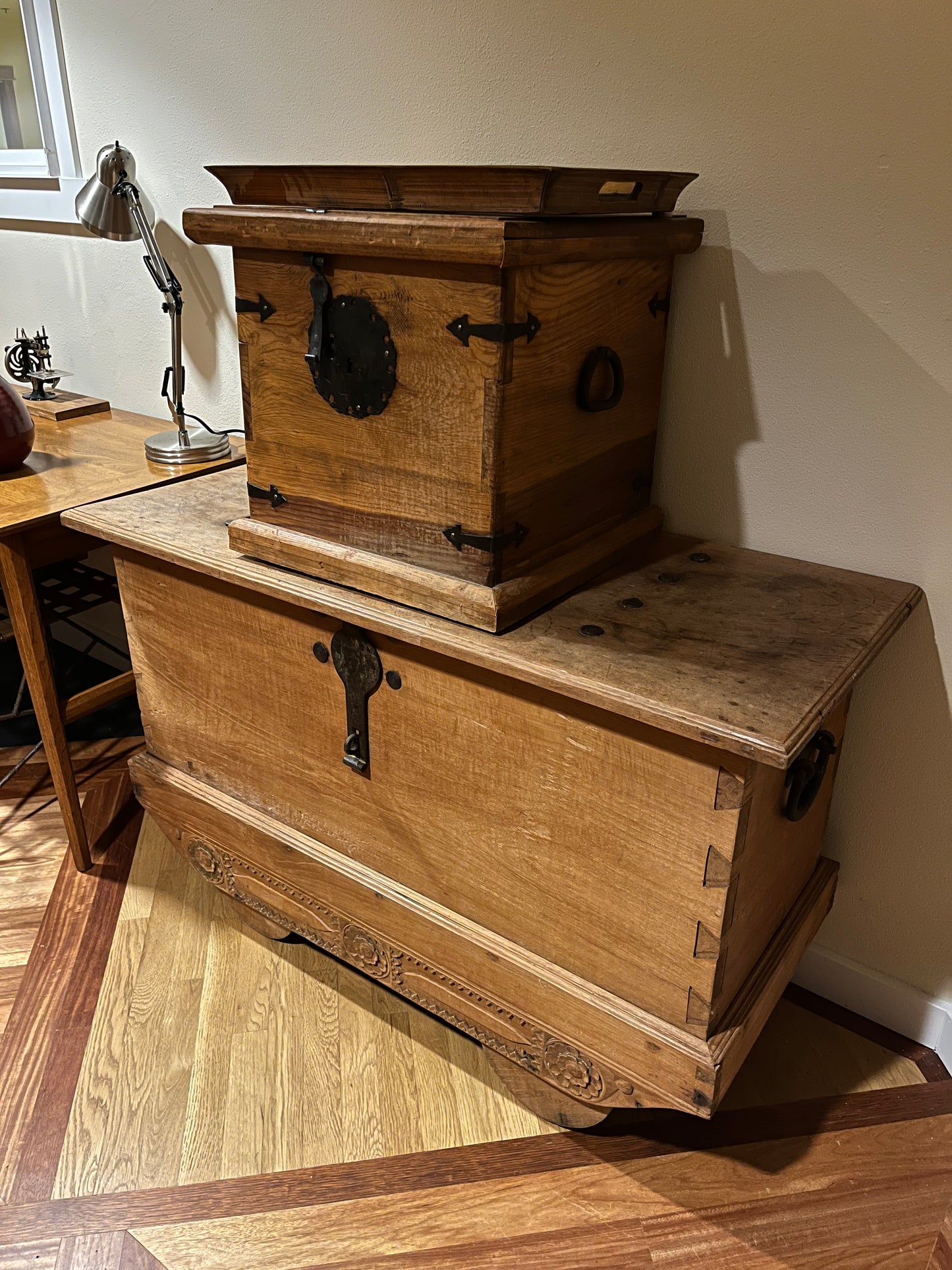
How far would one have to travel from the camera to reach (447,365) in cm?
105

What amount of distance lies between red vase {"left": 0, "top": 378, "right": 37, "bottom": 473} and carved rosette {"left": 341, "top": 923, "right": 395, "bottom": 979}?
1075 millimetres

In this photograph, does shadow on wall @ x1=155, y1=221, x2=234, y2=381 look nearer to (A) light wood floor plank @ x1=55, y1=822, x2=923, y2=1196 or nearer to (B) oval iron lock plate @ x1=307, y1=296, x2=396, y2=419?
(B) oval iron lock plate @ x1=307, y1=296, x2=396, y2=419

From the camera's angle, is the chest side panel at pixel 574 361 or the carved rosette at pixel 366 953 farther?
the carved rosette at pixel 366 953

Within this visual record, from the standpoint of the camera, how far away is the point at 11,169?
2.17 m

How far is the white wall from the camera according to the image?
1.12 meters

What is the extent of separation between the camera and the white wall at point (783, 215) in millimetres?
1118

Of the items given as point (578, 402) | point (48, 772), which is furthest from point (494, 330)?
point (48, 772)

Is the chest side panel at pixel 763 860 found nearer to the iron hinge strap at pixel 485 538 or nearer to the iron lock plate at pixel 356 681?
the iron hinge strap at pixel 485 538

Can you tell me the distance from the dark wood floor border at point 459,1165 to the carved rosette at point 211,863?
498 mm

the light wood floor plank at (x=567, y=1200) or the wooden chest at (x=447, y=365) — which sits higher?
the wooden chest at (x=447, y=365)

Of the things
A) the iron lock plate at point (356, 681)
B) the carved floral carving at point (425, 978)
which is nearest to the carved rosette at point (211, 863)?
the carved floral carving at point (425, 978)

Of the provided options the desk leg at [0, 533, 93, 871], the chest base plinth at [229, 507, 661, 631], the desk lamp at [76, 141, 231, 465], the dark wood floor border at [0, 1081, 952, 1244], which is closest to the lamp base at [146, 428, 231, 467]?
the desk lamp at [76, 141, 231, 465]

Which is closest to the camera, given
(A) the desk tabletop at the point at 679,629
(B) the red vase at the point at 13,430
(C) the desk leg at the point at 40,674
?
(A) the desk tabletop at the point at 679,629

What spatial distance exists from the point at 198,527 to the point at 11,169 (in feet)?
4.52
